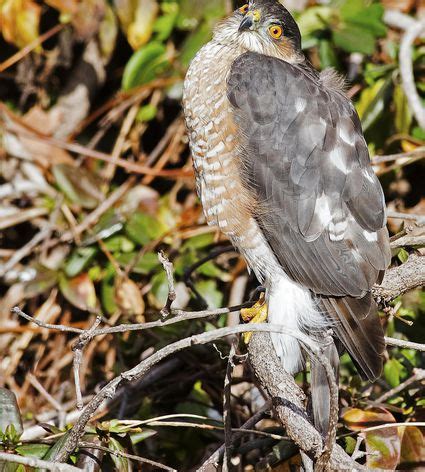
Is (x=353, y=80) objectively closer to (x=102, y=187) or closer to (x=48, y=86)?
(x=102, y=187)

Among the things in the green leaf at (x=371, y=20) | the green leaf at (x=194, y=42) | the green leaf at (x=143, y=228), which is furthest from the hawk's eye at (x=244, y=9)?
the green leaf at (x=143, y=228)

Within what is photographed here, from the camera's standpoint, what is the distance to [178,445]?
3.98m

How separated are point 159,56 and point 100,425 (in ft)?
9.08

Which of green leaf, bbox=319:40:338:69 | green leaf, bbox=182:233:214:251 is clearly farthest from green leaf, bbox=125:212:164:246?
green leaf, bbox=319:40:338:69

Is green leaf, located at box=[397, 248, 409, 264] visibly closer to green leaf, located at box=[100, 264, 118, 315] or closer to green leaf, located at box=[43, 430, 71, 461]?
green leaf, located at box=[43, 430, 71, 461]

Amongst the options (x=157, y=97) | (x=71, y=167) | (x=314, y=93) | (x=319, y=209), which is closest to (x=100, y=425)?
(x=319, y=209)

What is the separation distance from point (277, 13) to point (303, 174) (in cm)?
88

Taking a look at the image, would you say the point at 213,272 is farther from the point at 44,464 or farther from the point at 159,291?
the point at 44,464

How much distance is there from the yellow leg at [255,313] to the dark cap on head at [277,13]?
1275 mm

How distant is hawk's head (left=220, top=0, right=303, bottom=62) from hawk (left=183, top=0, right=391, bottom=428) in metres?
0.29

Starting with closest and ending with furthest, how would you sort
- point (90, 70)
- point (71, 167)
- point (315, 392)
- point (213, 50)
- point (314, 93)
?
point (315, 392), point (314, 93), point (213, 50), point (71, 167), point (90, 70)

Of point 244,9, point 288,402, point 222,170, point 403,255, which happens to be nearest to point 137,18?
point 244,9

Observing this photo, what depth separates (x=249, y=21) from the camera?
3.74m

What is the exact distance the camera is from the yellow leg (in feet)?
11.4
